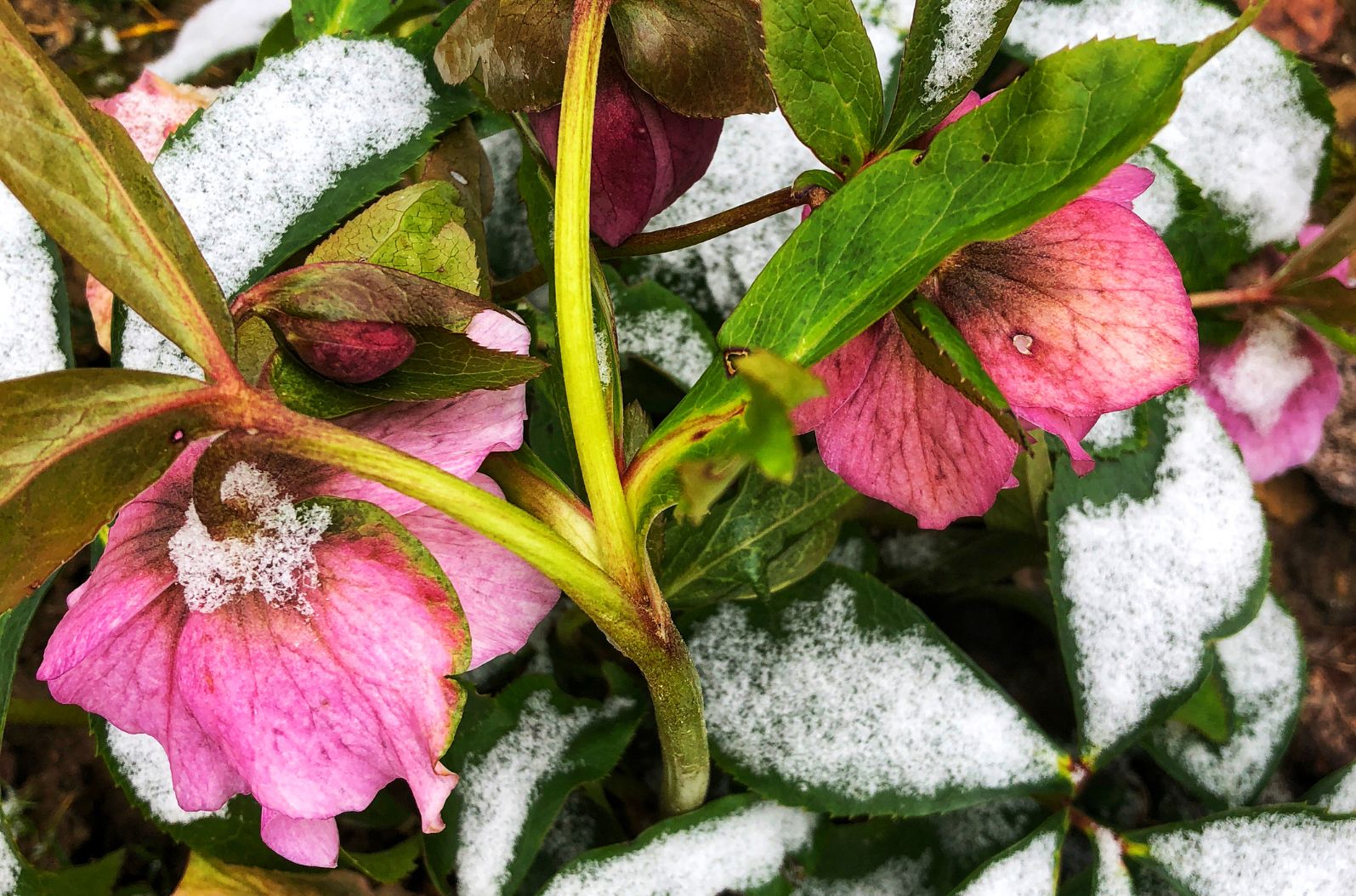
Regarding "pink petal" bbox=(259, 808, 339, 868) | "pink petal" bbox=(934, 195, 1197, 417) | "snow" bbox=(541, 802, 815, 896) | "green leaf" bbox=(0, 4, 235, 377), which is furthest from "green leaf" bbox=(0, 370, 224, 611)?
"snow" bbox=(541, 802, 815, 896)

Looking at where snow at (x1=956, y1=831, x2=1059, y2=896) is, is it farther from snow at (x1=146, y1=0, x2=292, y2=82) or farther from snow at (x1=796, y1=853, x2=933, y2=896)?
snow at (x1=146, y1=0, x2=292, y2=82)

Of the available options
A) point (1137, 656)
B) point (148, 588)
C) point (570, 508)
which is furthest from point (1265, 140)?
point (148, 588)

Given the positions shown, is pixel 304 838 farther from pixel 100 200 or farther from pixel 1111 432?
pixel 1111 432

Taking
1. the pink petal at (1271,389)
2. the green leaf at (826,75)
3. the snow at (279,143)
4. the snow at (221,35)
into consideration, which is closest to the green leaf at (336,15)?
the snow at (279,143)

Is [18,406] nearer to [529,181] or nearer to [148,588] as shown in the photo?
[148,588]

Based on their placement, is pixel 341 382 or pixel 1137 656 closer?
pixel 341 382

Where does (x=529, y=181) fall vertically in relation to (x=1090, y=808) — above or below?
above

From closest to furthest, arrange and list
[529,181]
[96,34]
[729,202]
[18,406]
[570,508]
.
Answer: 1. [18,406]
2. [570,508]
3. [529,181]
4. [729,202]
5. [96,34]
